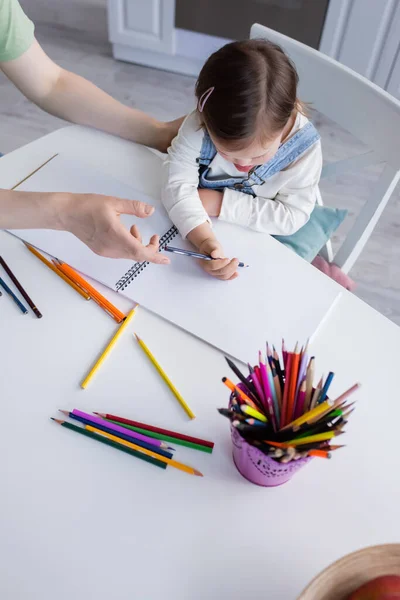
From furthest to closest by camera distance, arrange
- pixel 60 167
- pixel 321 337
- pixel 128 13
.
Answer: pixel 128 13 → pixel 60 167 → pixel 321 337

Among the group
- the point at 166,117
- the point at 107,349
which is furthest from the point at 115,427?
the point at 166,117

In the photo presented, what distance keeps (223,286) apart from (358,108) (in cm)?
42

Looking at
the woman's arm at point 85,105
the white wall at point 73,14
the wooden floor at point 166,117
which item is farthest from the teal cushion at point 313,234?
the white wall at point 73,14

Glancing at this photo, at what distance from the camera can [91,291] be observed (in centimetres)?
74

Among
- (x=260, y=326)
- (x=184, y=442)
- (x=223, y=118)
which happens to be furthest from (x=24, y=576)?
(x=223, y=118)

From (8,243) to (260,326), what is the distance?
406 millimetres

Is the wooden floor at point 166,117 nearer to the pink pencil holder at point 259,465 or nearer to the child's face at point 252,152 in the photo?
the child's face at point 252,152

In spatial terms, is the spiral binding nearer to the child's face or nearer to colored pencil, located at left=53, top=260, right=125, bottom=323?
colored pencil, located at left=53, top=260, right=125, bottom=323

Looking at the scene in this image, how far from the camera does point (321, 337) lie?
2.32 feet

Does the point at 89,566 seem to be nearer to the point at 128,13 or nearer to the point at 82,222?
the point at 82,222

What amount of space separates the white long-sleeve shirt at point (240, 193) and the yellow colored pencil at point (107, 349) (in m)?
0.17

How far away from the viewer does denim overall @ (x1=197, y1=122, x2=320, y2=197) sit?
86 centimetres

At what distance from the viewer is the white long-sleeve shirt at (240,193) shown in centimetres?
83

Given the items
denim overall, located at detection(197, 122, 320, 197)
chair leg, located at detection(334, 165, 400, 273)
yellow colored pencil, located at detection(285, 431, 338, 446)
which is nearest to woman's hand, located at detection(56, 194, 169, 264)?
denim overall, located at detection(197, 122, 320, 197)
